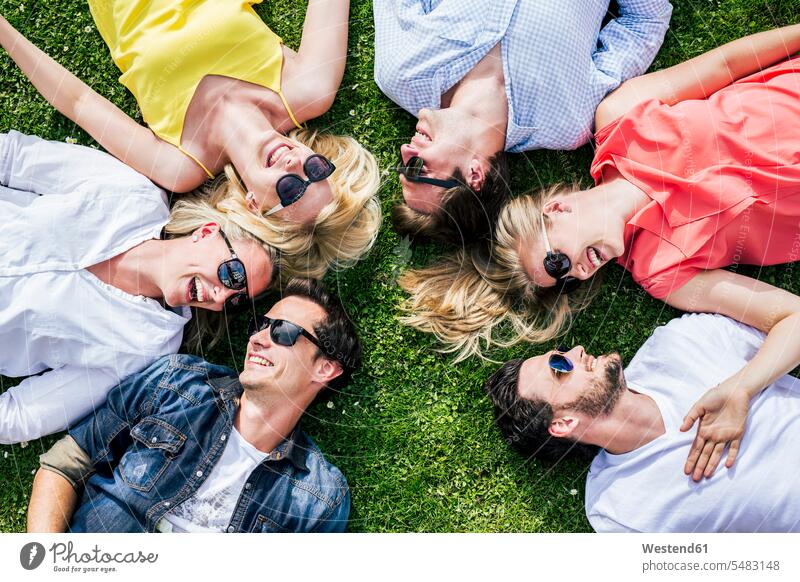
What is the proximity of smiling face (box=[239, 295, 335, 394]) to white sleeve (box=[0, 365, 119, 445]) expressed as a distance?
2.60ft

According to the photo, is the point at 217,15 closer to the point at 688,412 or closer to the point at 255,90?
the point at 255,90

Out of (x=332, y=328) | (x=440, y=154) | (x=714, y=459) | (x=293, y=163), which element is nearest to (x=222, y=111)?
(x=293, y=163)

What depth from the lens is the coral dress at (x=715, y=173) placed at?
11.5 feet

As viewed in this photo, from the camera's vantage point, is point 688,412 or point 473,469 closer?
point 688,412

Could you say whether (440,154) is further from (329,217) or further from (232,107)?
(232,107)

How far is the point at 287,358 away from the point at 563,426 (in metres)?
1.55

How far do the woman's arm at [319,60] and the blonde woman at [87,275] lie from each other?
0.85 meters

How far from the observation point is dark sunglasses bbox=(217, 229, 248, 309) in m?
3.58

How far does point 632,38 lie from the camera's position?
12.4 ft

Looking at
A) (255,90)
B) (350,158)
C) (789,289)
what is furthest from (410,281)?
(789,289)

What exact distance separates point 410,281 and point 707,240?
5.47 feet

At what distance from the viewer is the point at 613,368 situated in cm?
362

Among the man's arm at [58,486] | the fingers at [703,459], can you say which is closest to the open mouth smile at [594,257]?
the fingers at [703,459]

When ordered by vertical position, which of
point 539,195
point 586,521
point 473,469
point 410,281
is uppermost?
point 539,195
